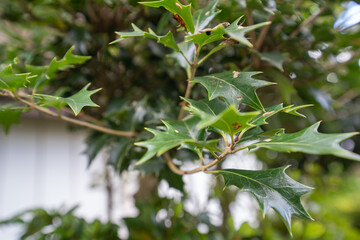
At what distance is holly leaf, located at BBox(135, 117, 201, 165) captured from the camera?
0.35 metres

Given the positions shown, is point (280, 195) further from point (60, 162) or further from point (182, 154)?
point (60, 162)

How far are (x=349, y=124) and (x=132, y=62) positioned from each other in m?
1.11

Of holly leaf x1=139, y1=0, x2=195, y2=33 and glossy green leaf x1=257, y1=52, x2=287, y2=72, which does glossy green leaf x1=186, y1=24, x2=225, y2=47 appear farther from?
glossy green leaf x1=257, y1=52, x2=287, y2=72

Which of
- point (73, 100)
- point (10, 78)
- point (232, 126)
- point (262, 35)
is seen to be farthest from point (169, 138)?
point (262, 35)

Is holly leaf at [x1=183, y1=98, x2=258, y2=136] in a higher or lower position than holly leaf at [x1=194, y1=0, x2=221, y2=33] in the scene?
lower

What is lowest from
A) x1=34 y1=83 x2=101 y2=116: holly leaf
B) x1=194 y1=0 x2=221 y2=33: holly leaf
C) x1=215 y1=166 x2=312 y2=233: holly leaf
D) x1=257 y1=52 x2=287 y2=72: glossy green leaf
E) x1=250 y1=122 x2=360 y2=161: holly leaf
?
x1=215 y1=166 x2=312 y2=233: holly leaf

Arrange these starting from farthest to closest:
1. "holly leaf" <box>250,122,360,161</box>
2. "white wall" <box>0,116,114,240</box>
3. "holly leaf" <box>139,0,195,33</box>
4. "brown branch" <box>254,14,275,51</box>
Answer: "white wall" <box>0,116,114,240</box>, "brown branch" <box>254,14,275,51</box>, "holly leaf" <box>139,0,195,33</box>, "holly leaf" <box>250,122,360,161</box>

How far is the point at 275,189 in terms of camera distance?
0.43 m

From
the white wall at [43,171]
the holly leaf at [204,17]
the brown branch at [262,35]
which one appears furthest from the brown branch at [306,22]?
the white wall at [43,171]

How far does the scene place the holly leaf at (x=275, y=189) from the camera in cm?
41

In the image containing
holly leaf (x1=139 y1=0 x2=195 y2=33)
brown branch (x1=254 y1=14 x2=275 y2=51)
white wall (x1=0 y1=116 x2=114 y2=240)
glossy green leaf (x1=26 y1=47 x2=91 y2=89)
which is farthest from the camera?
white wall (x1=0 y1=116 x2=114 y2=240)

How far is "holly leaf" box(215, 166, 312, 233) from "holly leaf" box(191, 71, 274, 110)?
111 millimetres

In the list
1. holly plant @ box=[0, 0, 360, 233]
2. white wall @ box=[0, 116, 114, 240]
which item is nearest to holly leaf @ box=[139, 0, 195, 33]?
holly plant @ box=[0, 0, 360, 233]

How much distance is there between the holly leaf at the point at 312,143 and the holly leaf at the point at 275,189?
0.07m
